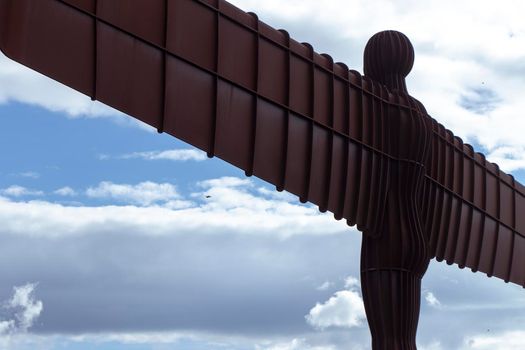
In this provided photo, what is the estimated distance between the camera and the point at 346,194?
40.4 feet

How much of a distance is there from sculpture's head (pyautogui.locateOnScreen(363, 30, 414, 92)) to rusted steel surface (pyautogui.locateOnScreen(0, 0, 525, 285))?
51cm

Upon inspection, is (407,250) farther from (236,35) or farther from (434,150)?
(236,35)

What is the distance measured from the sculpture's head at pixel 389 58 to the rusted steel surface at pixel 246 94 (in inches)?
20.1

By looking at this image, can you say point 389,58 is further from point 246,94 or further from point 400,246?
point 246,94

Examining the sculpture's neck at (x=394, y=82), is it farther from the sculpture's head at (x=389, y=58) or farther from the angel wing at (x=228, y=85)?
the angel wing at (x=228, y=85)

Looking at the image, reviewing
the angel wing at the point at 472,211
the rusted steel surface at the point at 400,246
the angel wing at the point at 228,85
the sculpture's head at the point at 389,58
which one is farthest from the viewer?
the angel wing at the point at 472,211

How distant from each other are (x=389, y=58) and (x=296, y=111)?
244cm

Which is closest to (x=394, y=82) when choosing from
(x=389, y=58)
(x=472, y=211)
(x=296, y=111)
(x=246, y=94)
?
(x=389, y=58)

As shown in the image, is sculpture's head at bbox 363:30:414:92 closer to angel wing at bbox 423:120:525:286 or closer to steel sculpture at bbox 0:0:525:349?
steel sculpture at bbox 0:0:525:349

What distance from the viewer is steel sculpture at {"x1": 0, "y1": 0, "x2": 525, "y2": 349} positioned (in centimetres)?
949

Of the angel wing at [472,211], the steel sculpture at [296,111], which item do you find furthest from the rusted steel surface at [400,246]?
the angel wing at [472,211]

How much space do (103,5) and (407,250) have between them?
222 inches

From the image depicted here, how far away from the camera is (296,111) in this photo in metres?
11.6

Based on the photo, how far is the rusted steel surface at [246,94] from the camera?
9.37 metres
